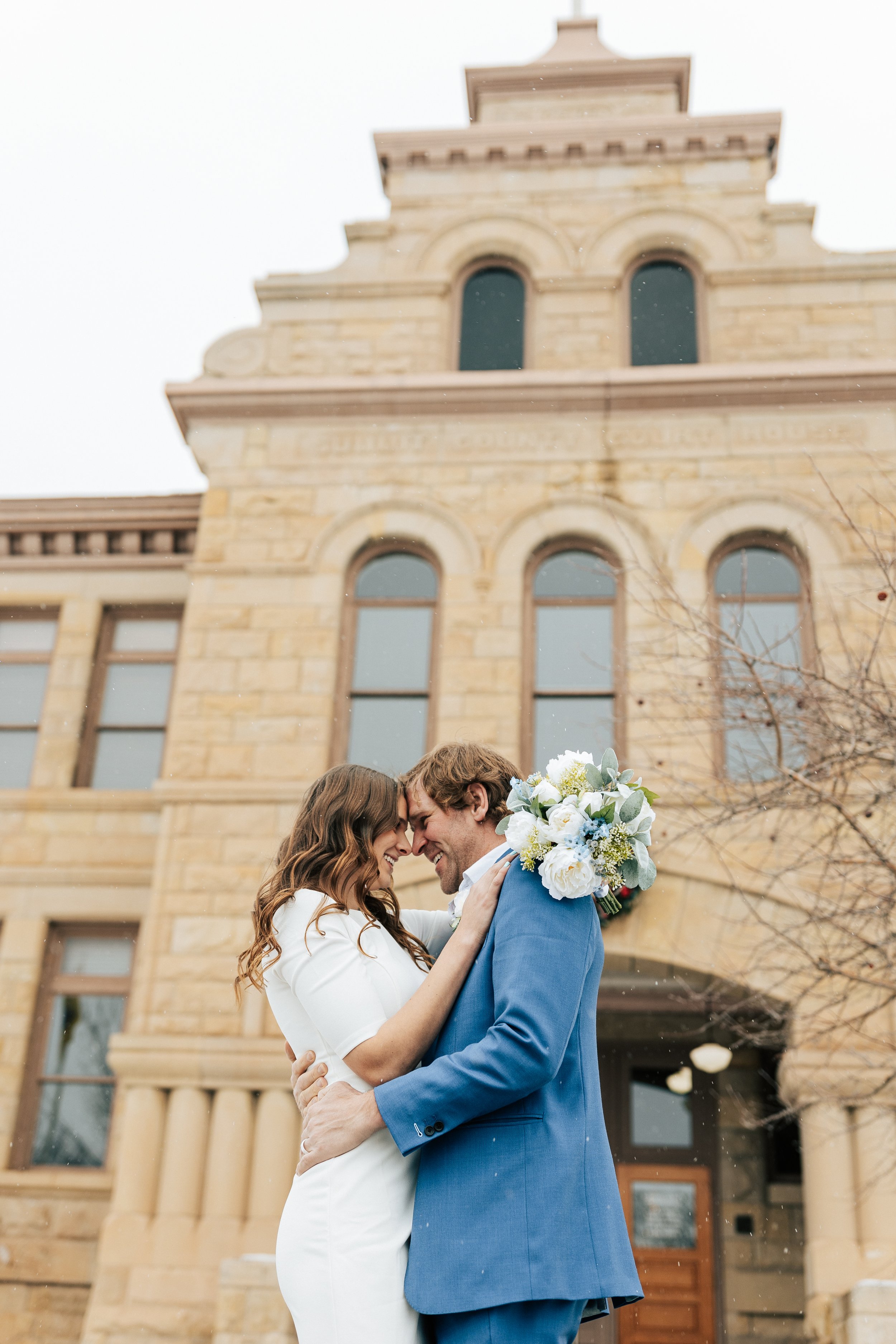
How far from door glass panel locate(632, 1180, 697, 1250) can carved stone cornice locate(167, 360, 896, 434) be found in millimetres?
6867

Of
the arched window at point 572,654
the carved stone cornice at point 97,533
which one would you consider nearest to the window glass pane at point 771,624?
the arched window at point 572,654

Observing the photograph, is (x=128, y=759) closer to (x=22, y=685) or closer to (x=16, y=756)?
(x=16, y=756)

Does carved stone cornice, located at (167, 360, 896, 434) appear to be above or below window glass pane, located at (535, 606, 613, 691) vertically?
above

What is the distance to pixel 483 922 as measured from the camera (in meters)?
2.79

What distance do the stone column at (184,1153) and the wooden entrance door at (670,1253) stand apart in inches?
152

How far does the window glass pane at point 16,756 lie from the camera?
11406 mm

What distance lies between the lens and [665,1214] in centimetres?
1045

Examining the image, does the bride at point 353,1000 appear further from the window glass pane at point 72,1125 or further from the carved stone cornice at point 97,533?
the carved stone cornice at point 97,533

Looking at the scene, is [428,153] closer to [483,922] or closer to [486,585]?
[486,585]

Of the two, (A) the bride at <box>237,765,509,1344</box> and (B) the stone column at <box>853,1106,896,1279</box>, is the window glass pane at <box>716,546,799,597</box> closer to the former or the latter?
(B) the stone column at <box>853,1106,896,1279</box>

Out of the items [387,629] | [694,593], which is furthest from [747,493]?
[387,629]

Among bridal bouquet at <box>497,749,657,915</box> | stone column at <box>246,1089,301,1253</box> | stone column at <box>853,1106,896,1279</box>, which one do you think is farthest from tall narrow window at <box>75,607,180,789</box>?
bridal bouquet at <box>497,749,657,915</box>

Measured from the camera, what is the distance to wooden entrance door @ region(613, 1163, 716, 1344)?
33.1 feet

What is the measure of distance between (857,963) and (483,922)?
5961 mm
